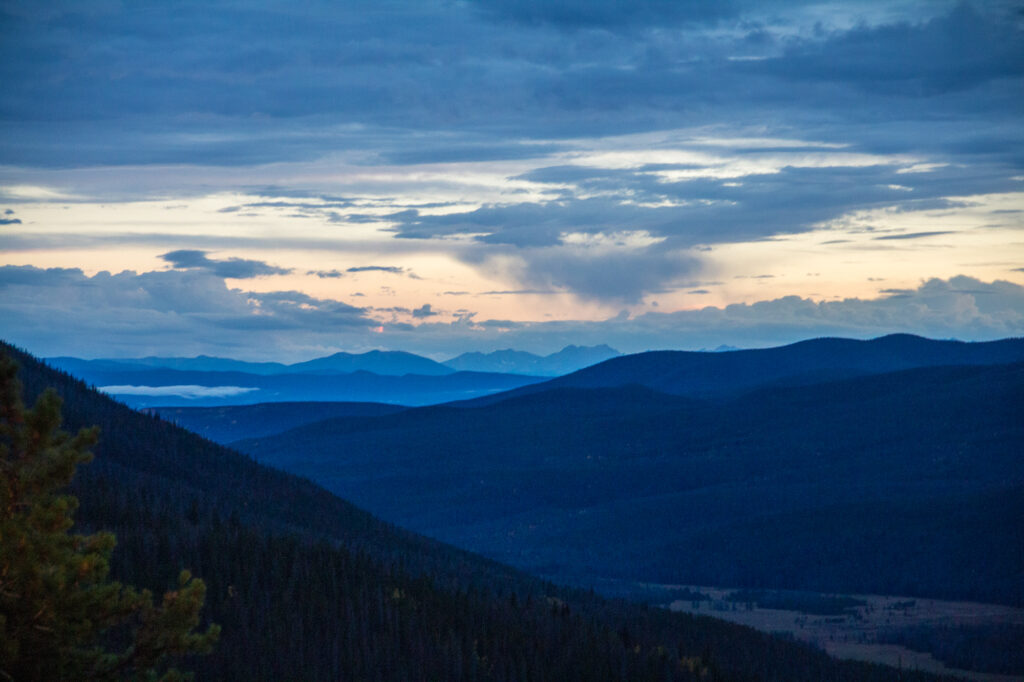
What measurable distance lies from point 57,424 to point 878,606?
183796 millimetres

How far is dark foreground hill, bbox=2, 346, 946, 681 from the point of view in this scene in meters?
53.1

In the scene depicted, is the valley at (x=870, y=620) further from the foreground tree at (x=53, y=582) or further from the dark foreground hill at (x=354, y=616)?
the foreground tree at (x=53, y=582)

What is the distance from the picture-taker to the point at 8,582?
16.1 meters

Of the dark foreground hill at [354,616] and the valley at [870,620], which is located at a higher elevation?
the dark foreground hill at [354,616]

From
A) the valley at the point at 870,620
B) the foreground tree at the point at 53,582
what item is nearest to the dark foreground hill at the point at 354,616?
the foreground tree at the point at 53,582

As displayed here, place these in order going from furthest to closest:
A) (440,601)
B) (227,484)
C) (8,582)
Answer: (227,484), (440,601), (8,582)

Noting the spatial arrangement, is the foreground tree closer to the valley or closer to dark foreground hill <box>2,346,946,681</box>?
dark foreground hill <box>2,346,946,681</box>

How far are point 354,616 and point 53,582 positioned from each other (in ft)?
149

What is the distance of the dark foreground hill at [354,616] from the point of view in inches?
2092

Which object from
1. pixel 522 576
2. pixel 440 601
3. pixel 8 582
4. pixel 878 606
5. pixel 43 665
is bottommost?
pixel 878 606

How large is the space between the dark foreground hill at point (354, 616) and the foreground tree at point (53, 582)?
27866mm

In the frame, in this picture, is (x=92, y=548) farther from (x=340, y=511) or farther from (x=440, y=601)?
(x=340, y=511)

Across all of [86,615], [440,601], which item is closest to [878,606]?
[440,601]

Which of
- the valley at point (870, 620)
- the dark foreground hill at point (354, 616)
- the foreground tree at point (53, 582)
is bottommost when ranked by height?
the valley at point (870, 620)
